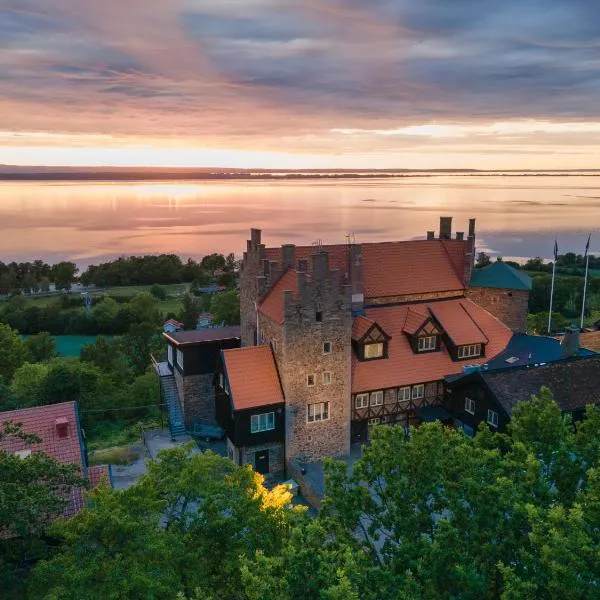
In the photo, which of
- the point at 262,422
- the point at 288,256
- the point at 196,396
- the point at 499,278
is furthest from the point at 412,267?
the point at 196,396

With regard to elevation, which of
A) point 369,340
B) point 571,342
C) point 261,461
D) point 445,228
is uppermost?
point 445,228

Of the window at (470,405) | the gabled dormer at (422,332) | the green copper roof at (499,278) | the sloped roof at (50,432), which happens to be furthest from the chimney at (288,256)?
the sloped roof at (50,432)

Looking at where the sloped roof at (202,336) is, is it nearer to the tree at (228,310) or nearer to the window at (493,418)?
the window at (493,418)

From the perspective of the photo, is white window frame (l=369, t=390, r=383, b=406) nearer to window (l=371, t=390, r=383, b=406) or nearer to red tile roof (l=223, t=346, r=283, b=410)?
window (l=371, t=390, r=383, b=406)

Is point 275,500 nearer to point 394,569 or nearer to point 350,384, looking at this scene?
point 394,569

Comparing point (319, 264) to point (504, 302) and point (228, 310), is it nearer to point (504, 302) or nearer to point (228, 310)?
point (504, 302)

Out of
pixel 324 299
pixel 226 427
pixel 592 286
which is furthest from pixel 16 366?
pixel 592 286

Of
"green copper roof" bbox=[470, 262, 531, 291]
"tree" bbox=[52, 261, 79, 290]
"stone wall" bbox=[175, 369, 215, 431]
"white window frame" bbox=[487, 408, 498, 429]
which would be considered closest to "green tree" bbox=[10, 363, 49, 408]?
"stone wall" bbox=[175, 369, 215, 431]

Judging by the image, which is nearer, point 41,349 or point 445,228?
point 445,228
